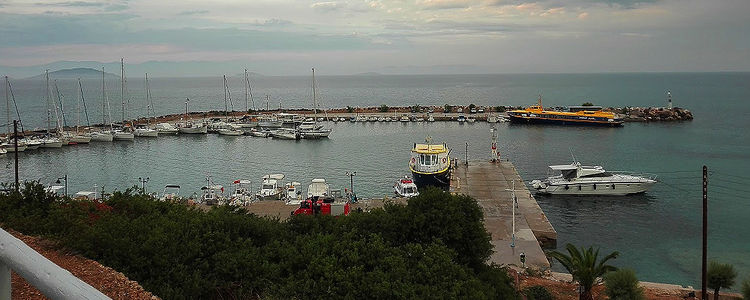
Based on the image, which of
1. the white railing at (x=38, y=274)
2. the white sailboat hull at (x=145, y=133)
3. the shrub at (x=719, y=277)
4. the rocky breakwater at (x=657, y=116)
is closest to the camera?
the white railing at (x=38, y=274)

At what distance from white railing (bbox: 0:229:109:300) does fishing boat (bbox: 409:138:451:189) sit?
3244 centimetres

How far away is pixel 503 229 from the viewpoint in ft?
81.3

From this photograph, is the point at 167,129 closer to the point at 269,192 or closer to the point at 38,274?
the point at 269,192

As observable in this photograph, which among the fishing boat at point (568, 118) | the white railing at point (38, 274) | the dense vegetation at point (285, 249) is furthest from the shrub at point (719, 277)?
the fishing boat at point (568, 118)

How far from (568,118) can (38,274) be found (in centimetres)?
7680

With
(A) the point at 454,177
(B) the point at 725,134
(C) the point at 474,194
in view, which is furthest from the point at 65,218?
(B) the point at 725,134

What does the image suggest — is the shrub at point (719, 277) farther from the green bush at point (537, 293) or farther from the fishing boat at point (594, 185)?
the fishing boat at point (594, 185)

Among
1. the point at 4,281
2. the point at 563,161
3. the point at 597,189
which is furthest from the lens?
the point at 563,161

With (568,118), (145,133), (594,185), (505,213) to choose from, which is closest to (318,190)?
(505,213)

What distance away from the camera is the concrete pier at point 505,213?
21.8 meters

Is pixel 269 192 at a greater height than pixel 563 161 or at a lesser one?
lesser

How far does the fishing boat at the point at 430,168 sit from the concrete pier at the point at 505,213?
98cm

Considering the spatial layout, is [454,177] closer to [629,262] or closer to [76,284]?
[629,262]

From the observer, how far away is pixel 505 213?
2745 centimetres
